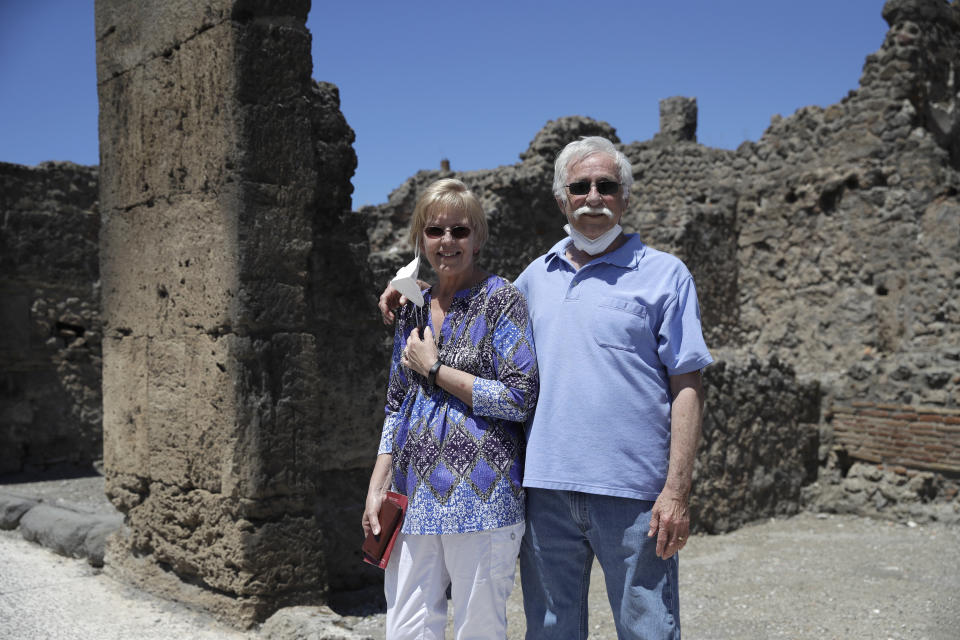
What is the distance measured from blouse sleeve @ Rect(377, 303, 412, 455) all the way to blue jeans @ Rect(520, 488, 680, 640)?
52cm

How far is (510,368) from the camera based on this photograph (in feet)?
8.25

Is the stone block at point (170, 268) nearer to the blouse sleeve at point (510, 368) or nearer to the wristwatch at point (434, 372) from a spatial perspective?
the wristwatch at point (434, 372)

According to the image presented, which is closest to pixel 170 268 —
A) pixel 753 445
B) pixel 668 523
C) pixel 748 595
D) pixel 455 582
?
pixel 455 582

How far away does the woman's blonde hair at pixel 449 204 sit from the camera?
2641 mm

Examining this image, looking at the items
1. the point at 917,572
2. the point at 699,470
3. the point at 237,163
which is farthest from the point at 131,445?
the point at 917,572

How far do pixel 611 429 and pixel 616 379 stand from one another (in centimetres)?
15

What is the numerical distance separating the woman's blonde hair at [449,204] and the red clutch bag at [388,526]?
858 millimetres

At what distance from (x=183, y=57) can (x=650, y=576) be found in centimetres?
362

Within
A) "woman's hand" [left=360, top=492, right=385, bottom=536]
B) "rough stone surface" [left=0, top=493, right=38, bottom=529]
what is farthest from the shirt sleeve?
"rough stone surface" [left=0, top=493, right=38, bottom=529]

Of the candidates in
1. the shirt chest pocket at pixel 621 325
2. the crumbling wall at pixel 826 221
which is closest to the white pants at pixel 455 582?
the shirt chest pocket at pixel 621 325

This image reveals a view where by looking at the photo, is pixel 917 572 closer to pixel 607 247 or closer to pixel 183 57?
pixel 607 247

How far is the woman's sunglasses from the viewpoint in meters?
2.65

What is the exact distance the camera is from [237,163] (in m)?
4.16

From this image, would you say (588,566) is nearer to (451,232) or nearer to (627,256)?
(627,256)
